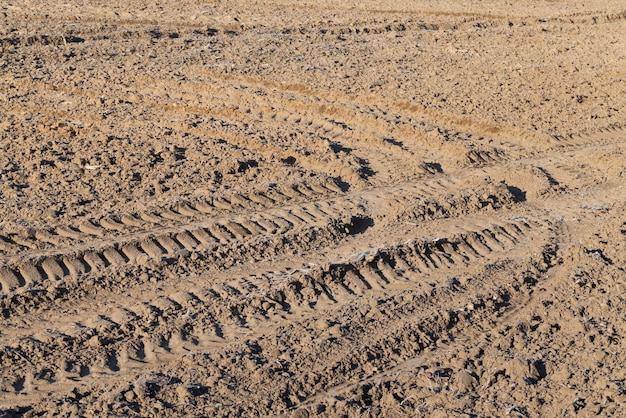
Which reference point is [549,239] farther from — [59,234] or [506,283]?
[59,234]

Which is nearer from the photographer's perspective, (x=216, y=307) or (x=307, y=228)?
(x=216, y=307)

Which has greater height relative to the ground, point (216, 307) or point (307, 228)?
point (307, 228)

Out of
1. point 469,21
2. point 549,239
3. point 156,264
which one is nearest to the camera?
point 156,264

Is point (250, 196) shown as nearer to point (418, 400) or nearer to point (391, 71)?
point (418, 400)

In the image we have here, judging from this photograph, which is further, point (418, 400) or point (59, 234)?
point (59, 234)

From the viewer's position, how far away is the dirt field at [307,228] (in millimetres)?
5094

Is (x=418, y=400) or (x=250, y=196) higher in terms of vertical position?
(x=250, y=196)

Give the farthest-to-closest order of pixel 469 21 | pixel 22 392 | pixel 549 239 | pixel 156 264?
pixel 469 21, pixel 549 239, pixel 156 264, pixel 22 392

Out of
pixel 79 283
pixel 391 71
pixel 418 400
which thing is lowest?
pixel 418 400

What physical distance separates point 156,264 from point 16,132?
3.57m

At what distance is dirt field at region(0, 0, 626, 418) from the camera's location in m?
5.09

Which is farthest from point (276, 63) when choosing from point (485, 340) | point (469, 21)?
point (485, 340)

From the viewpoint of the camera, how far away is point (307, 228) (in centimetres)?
694

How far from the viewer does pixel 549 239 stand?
7.23 metres
